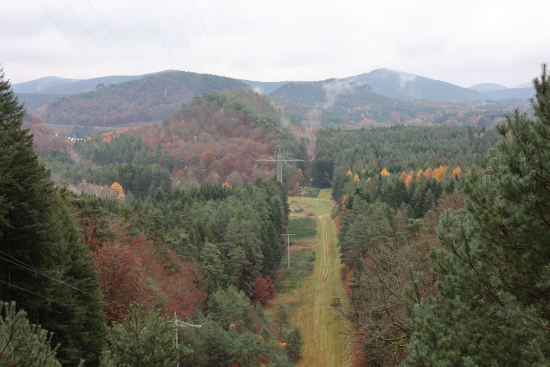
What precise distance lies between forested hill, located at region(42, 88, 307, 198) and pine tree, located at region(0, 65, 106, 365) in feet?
242

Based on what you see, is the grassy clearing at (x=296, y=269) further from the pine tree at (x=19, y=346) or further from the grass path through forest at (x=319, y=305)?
the pine tree at (x=19, y=346)

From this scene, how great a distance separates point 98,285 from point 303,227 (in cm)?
Result: 5797

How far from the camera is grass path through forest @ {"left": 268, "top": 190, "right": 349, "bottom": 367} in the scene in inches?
1260

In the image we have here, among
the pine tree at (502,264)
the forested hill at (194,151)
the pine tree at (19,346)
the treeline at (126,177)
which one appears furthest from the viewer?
the forested hill at (194,151)

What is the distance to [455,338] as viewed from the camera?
321 inches

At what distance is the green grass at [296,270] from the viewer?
48844 mm

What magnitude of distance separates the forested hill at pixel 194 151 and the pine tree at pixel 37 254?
73.8 meters

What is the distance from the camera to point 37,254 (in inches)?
613

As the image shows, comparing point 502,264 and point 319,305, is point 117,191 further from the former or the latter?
point 502,264

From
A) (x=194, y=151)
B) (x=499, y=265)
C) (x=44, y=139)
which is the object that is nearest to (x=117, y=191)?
(x=194, y=151)

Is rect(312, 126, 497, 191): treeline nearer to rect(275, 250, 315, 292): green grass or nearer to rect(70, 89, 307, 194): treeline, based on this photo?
rect(70, 89, 307, 194): treeline

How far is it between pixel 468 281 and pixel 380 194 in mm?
56825

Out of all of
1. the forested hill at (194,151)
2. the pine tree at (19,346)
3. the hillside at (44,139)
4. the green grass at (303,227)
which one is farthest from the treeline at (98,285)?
the hillside at (44,139)

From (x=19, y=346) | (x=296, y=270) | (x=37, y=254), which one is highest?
(x=19, y=346)
